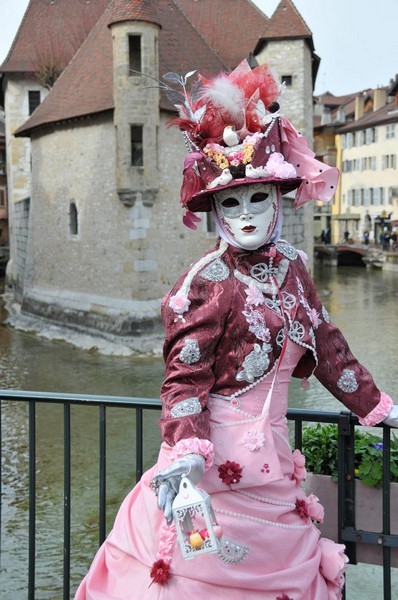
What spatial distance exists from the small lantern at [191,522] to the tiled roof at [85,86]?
17.0m

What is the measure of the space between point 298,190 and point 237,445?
1013 mm

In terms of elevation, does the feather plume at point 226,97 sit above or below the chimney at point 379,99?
below

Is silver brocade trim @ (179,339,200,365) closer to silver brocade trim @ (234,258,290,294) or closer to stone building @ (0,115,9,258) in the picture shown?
silver brocade trim @ (234,258,290,294)

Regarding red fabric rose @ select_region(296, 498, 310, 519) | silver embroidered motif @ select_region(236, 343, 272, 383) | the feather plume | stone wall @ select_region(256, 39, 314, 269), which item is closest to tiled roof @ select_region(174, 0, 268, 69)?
stone wall @ select_region(256, 39, 314, 269)

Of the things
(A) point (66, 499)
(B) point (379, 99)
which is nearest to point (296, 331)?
(A) point (66, 499)

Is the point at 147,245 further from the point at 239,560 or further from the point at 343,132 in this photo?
the point at 343,132

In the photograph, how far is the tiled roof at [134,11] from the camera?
57.1 feet

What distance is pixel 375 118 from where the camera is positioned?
48.0 m

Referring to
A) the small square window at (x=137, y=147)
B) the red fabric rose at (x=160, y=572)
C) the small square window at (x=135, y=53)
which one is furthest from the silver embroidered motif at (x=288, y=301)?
the small square window at (x=135, y=53)

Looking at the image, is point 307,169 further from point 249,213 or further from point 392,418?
point 392,418

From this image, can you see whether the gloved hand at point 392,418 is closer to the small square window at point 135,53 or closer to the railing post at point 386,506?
the railing post at point 386,506

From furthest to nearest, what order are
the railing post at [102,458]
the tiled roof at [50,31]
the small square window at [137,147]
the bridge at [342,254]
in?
the bridge at [342,254], the tiled roof at [50,31], the small square window at [137,147], the railing post at [102,458]

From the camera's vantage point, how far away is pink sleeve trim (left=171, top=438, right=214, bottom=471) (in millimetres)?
2328

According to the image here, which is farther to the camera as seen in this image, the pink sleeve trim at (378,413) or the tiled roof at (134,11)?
the tiled roof at (134,11)
